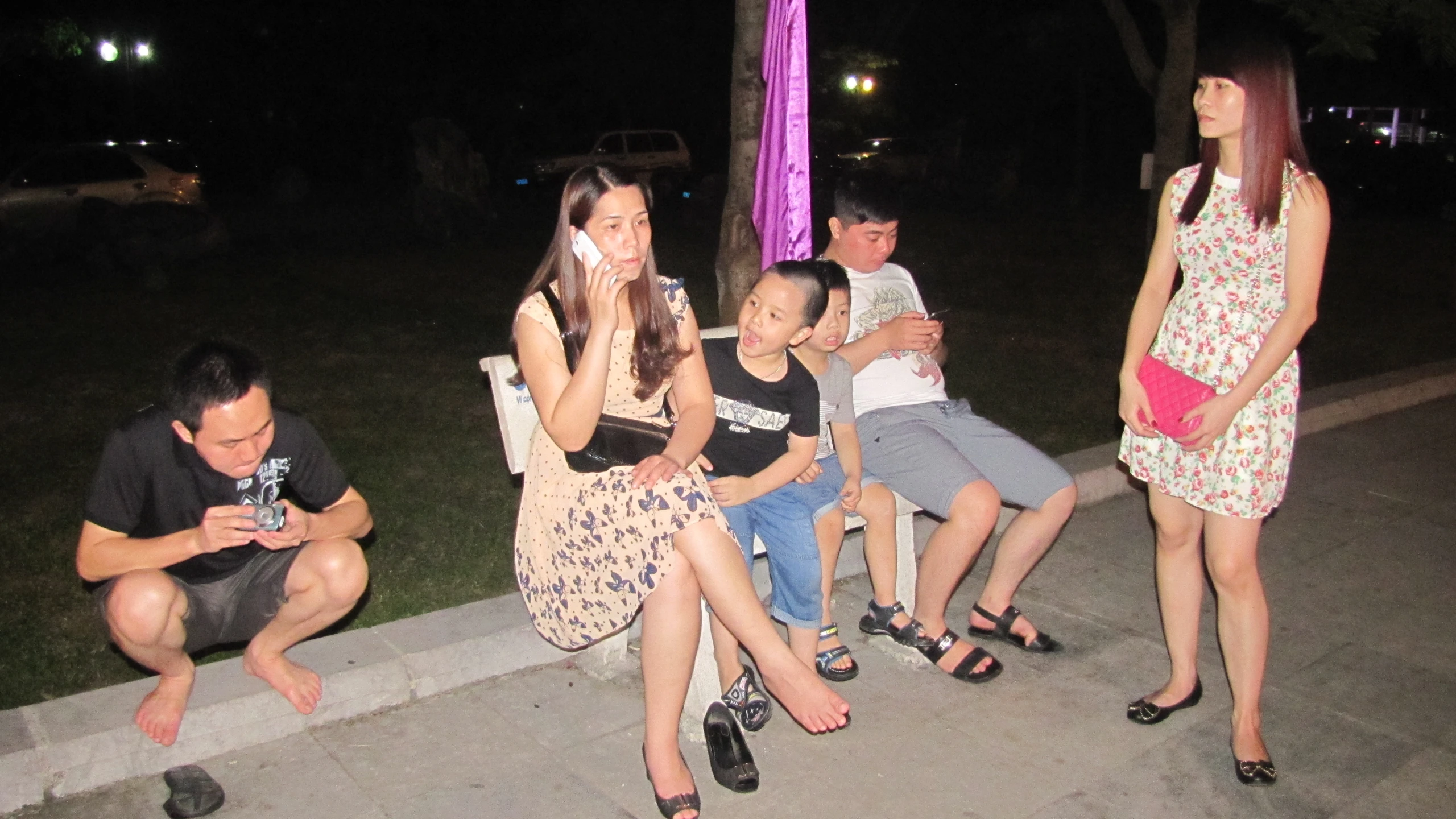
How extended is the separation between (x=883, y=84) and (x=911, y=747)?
30.3 metres

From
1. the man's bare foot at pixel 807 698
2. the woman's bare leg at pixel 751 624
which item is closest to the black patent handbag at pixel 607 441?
the woman's bare leg at pixel 751 624

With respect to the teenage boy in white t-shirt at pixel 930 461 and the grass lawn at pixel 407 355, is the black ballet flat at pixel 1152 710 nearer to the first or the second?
the teenage boy in white t-shirt at pixel 930 461

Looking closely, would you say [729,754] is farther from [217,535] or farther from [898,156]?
[898,156]

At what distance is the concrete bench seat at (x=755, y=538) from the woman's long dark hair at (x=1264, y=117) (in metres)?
1.55

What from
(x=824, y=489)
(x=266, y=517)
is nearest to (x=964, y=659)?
(x=824, y=489)

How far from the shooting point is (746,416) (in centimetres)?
371

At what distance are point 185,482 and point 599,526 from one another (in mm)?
1089

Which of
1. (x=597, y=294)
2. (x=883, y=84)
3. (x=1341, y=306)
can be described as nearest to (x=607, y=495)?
(x=597, y=294)

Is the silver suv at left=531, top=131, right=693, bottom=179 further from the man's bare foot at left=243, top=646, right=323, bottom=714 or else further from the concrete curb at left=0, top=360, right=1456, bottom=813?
the man's bare foot at left=243, top=646, right=323, bottom=714

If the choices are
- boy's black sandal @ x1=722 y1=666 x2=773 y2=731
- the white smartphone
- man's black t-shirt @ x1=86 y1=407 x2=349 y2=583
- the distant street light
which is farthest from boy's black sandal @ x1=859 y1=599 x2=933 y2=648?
the distant street light

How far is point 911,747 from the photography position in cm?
361

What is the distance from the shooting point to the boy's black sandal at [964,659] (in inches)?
158

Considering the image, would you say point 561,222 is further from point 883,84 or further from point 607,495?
point 883,84

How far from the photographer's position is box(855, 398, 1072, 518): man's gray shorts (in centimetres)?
414
